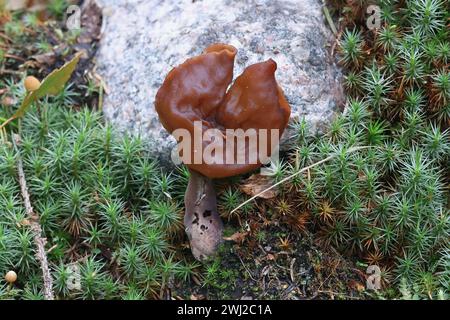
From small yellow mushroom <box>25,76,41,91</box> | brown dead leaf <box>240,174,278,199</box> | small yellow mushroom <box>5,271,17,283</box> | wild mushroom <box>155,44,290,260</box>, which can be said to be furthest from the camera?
small yellow mushroom <box>25,76,41,91</box>

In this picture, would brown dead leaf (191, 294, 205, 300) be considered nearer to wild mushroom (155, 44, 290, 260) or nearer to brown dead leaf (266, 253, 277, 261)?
brown dead leaf (266, 253, 277, 261)

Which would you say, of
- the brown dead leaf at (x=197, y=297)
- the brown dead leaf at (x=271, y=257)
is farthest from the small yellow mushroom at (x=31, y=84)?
the brown dead leaf at (x=271, y=257)

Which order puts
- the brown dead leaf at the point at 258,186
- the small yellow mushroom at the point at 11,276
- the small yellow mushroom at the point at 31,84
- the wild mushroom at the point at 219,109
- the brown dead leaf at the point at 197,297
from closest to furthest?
the wild mushroom at the point at 219,109 → the small yellow mushroom at the point at 11,276 → the brown dead leaf at the point at 197,297 → the brown dead leaf at the point at 258,186 → the small yellow mushroom at the point at 31,84

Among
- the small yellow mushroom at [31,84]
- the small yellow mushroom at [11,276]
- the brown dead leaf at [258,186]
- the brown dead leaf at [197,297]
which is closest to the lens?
the small yellow mushroom at [11,276]

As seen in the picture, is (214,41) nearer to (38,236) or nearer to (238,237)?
(238,237)

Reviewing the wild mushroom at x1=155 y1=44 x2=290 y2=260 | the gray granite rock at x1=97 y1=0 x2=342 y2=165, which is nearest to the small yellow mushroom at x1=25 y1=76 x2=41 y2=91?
the gray granite rock at x1=97 y1=0 x2=342 y2=165

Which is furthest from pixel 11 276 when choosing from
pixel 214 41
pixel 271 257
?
pixel 214 41

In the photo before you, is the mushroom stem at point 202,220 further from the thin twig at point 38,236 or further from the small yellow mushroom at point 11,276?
the small yellow mushroom at point 11,276
